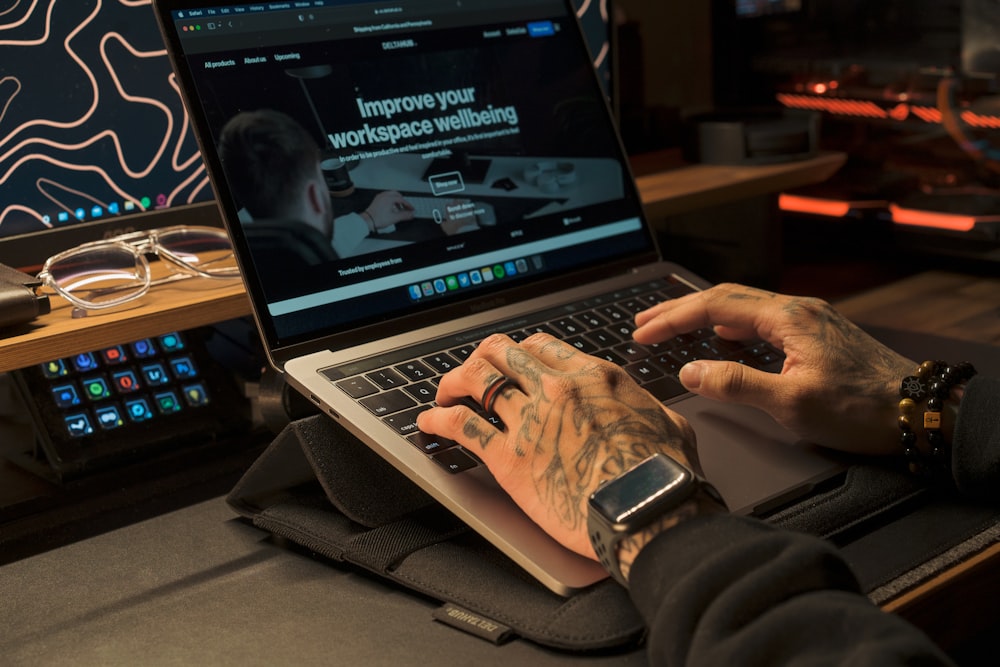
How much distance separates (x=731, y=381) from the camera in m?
0.75

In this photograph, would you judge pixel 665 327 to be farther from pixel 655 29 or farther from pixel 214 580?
pixel 655 29

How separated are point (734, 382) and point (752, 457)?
6 cm

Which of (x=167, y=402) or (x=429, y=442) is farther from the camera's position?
(x=167, y=402)

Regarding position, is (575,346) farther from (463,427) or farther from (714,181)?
(714,181)

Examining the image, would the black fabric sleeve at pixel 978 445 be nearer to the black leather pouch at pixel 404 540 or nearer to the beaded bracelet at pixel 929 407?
the beaded bracelet at pixel 929 407

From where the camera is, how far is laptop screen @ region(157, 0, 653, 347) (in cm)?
80

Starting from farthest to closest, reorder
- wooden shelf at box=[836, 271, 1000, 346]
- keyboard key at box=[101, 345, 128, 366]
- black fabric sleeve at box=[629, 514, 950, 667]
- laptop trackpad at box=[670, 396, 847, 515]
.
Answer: wooden shelf at box=[836, 271, 1000, 346], keyboard key at box=[101, 345, 128, 366], laptop trackpad at box=[670, 396, 847, 515], black fabric sleeve at box=[629, 514, 950, 667]

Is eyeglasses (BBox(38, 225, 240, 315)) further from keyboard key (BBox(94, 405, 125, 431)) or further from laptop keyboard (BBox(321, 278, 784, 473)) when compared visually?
laptop keyboard (BBox(321, 278, 784, 473))

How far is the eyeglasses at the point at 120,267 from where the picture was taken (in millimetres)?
857

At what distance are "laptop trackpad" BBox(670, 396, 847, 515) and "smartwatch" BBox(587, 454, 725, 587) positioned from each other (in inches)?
3.9

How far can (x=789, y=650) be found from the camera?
51 cm

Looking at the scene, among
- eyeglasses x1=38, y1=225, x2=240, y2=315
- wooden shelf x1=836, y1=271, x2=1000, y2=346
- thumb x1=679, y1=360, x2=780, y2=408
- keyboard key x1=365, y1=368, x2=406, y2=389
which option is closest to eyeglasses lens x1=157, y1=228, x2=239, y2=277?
eyeglasses x1=38, y1=225, x2=240, y2=315

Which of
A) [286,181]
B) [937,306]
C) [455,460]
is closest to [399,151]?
[286,181]

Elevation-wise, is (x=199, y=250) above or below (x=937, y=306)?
above
